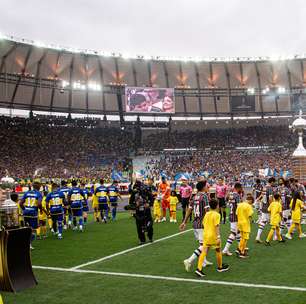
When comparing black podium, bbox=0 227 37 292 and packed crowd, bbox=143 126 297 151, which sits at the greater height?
packed crowd, bbox=143 126 297 151

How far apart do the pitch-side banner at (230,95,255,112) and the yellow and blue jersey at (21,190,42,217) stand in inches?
1859

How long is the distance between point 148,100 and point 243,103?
1638 cm

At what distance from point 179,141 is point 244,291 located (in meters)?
52.2

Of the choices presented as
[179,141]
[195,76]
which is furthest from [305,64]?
[179,141]

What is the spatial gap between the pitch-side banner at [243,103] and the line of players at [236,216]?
1708 inches

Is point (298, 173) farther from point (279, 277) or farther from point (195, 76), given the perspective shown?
point (195, 76)

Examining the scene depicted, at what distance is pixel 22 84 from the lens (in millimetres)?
47094

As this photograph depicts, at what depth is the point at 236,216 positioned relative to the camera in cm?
1139

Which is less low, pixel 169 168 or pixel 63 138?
pixel 63 138

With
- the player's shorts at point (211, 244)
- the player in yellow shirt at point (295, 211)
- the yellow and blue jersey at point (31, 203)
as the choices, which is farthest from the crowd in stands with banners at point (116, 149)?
the player's shorts at point (211, 244)

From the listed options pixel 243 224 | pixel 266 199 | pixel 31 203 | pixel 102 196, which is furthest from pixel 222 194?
pixel 31 203

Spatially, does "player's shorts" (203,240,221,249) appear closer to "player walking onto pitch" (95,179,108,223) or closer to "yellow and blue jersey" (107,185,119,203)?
"player walking onto pitch" (95,179,108,223)

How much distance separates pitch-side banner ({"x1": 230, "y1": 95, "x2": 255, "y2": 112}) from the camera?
188ft

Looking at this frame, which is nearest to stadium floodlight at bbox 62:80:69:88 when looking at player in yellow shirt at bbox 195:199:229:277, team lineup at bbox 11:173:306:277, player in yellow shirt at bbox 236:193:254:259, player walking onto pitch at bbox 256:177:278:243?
team lineup at bbox 11:173:306:277
